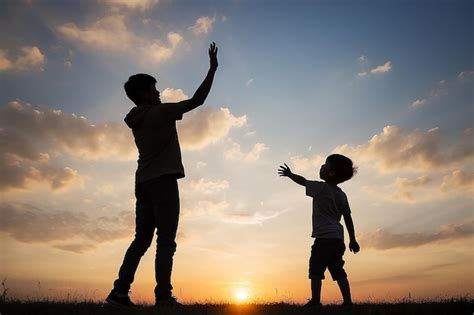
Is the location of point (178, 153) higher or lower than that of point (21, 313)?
higher

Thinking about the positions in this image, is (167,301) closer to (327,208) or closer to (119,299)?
(119,299)

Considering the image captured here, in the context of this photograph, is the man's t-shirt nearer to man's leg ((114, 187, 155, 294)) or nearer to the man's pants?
the man's pants

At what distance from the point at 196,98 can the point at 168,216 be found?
1858 millimetres

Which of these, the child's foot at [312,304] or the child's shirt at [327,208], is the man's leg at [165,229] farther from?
the child's shirt at [327,208]

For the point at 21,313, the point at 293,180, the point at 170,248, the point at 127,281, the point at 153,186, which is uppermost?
the point at 293,180

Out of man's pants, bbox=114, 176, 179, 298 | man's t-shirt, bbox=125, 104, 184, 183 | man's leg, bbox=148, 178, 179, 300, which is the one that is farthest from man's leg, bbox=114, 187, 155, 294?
man's t-shirt, bbox=125, 104, 184, 183

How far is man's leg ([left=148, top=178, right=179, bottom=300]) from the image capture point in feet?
22.0

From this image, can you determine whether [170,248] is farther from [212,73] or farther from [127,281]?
[212,73]

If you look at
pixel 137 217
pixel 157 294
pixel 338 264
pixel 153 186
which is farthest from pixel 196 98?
pixel 338 264

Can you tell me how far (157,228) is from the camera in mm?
6852

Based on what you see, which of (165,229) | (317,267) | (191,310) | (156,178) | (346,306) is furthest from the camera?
(317,267)

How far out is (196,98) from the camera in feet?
21.7

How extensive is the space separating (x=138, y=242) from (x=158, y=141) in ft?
5.46

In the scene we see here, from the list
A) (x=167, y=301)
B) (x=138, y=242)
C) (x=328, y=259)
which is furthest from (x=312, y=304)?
(x=138, y=242)
